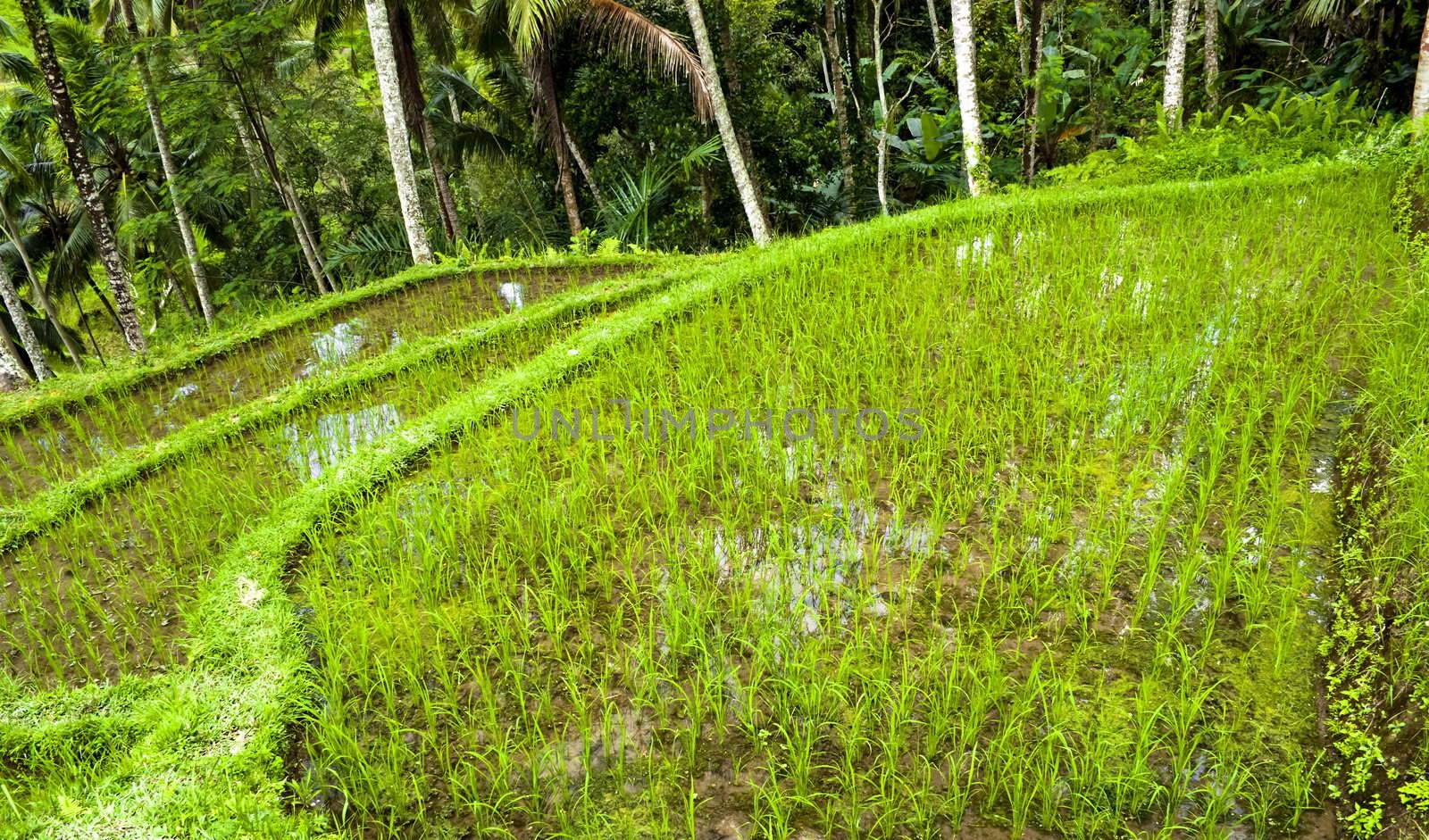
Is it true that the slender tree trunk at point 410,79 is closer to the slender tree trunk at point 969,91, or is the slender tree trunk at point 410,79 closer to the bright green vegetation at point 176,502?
the bright green vegetation at point 176,502

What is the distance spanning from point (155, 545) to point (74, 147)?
4960mm

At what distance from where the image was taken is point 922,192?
1182cm

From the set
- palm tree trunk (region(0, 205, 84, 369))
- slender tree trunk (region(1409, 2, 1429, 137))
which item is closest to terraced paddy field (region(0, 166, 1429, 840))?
slender tree trunk (region(1409, 2, 1429, 137))

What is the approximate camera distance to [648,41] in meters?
9.02

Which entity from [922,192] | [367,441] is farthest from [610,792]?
[922,192]

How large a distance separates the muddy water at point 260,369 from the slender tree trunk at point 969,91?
11.8 feet

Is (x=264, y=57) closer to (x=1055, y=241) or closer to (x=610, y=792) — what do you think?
(x=1055, y=241)

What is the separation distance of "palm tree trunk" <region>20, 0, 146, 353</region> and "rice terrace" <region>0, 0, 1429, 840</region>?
66 millimetres

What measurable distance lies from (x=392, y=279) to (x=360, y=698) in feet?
19.0

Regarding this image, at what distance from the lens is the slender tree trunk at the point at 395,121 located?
23.5 feet

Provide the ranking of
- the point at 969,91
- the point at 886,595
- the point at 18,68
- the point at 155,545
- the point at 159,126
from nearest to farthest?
1. the point at 886,595
2. the point at 155,545
3. the point at 969,91
4. the point at 159,126
5. the point at 18,68

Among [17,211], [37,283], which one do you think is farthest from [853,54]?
[17,211]

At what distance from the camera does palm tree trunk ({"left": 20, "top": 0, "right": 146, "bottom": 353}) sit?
6.27 meters

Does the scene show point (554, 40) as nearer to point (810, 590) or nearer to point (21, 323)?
point (21, 323)
